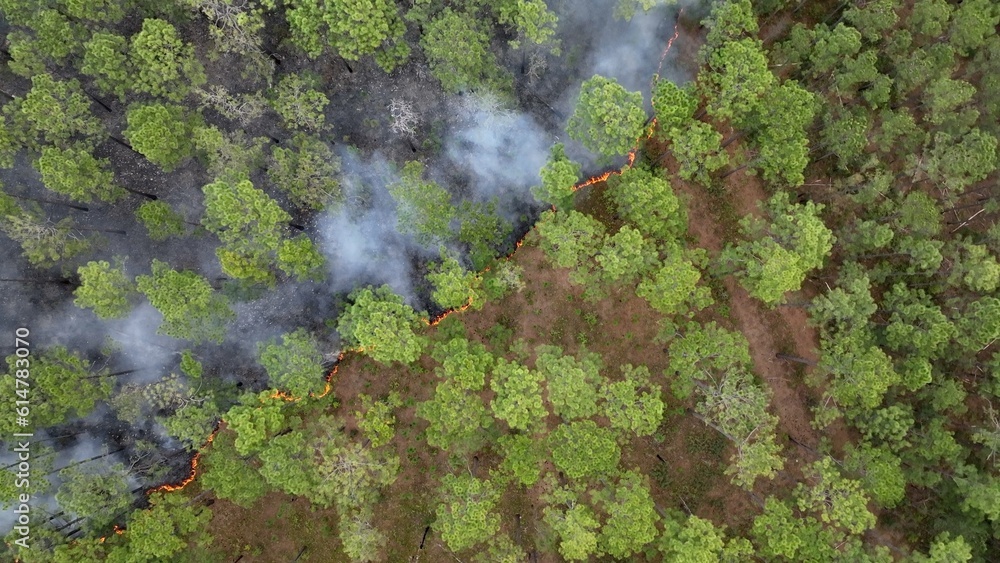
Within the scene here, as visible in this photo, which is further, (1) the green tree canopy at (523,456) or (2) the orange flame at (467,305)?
(2) the orange flame at (467,305)

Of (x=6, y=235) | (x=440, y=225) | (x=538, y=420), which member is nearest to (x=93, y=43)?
(x=6, y=235)

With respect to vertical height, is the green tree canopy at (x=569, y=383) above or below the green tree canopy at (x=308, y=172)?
below

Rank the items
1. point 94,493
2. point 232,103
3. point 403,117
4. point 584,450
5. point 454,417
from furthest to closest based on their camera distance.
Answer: point 403,117
point 232,103
point 584,450
point 454,417
point 94,493

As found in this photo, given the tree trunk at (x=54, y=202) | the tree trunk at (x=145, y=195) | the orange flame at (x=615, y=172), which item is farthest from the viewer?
the orange flame at (x=615, y=172)

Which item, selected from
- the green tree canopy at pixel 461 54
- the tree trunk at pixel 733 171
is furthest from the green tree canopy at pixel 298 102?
the tree trunk at pixel 733 171

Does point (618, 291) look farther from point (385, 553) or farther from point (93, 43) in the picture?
point (93, 43)

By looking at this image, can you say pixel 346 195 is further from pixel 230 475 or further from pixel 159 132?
pixel 230 475

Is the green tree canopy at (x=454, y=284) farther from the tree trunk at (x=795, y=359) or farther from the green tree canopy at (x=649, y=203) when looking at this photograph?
the tree trunk at (x=795, y=359)

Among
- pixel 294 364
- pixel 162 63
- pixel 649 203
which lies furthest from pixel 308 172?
pixel 649 203
